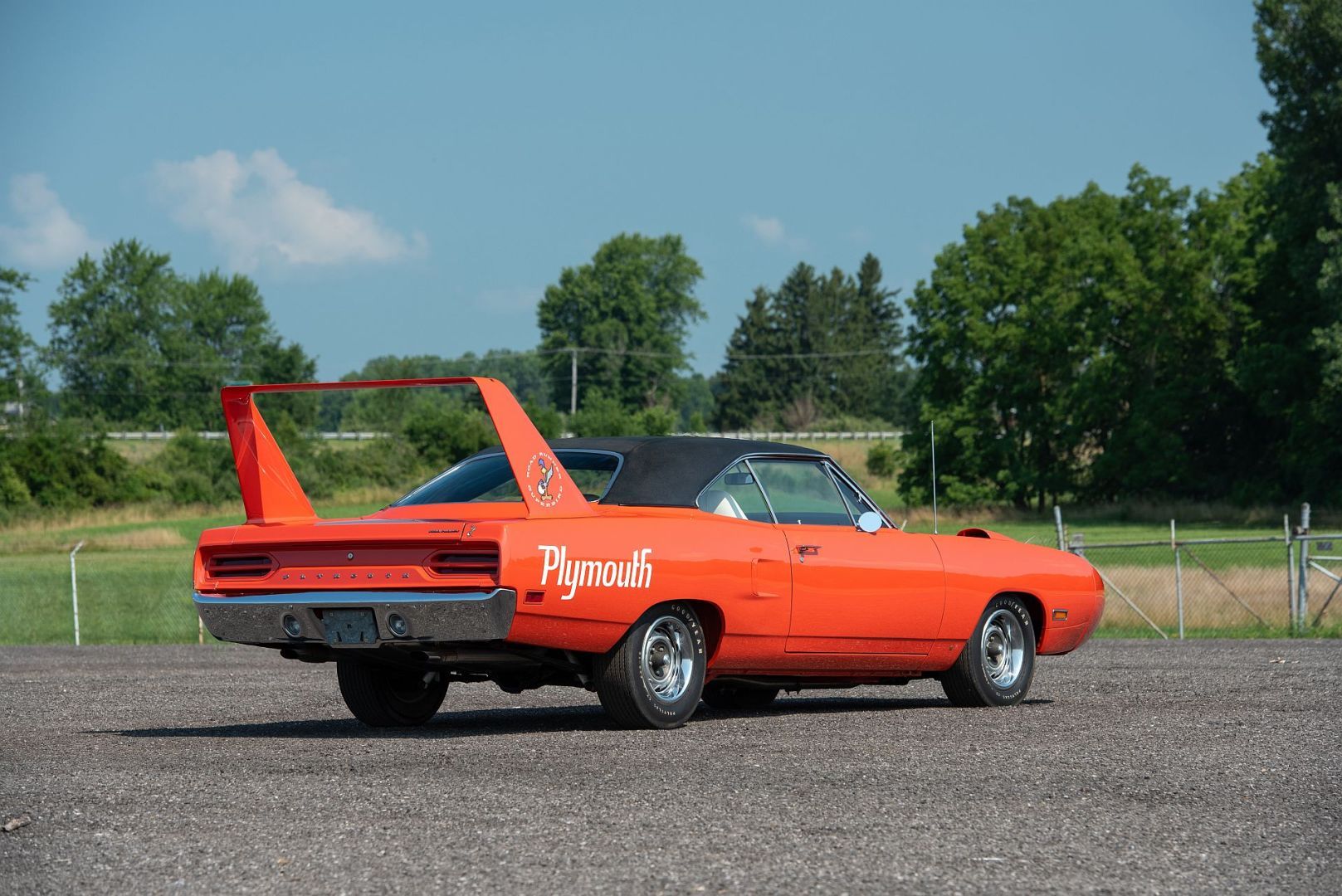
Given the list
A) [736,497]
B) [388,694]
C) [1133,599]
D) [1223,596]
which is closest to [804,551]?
[736,497]

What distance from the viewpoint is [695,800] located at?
664cm

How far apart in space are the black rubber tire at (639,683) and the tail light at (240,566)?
5.31ft

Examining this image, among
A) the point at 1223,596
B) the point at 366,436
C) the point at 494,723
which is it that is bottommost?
the point at 1223,596

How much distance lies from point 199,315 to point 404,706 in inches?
4259

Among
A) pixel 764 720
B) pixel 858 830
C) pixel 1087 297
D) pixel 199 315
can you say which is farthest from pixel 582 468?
pixel 199 315

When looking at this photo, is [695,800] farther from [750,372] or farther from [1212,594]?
[750,372]

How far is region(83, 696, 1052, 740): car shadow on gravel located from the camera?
30.7ft

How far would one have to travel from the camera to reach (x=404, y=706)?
32.6 ft

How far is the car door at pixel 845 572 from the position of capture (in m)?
9.64

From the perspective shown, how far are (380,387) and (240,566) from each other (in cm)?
140

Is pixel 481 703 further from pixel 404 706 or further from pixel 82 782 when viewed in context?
pixel 82 782

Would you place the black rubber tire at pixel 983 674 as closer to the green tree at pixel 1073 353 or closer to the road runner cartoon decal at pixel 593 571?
the road runner cartoon decal at pixel 593 571

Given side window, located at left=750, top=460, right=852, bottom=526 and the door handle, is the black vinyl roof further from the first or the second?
the door handle

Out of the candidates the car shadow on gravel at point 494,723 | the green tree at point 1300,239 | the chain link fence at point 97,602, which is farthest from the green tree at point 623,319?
the car shadow on gravel at point 494,723
